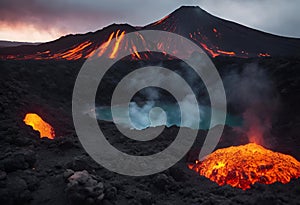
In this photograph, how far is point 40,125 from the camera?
13102 millimetres

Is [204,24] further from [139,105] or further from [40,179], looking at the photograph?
[40,179]

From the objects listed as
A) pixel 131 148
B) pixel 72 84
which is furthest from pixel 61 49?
pixel 131 148

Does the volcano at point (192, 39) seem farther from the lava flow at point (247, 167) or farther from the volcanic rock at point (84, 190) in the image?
the volcanic rock at point (84, 190)

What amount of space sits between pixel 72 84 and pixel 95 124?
12.3 meters

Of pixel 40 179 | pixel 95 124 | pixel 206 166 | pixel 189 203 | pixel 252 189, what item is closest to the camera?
pixel 40 179

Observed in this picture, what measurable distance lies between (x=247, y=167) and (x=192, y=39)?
4727 cm

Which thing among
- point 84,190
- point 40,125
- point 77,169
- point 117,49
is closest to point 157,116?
point 40,125

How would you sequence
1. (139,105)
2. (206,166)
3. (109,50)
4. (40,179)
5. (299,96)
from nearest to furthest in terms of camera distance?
(40,179)
(206,166)
(299,96)
(139,105)
(109,50)

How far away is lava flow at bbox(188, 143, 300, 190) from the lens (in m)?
9.55

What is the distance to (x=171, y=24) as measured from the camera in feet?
199

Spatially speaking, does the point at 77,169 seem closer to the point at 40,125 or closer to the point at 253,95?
the point at 40,125

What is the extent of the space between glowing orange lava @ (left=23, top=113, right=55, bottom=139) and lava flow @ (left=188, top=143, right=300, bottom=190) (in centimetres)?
754

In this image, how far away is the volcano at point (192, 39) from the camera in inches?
1720

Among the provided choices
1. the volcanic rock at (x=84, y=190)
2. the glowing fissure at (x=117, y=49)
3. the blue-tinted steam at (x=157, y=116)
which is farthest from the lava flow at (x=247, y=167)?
the glowing fissure at (x=117, y=49)
